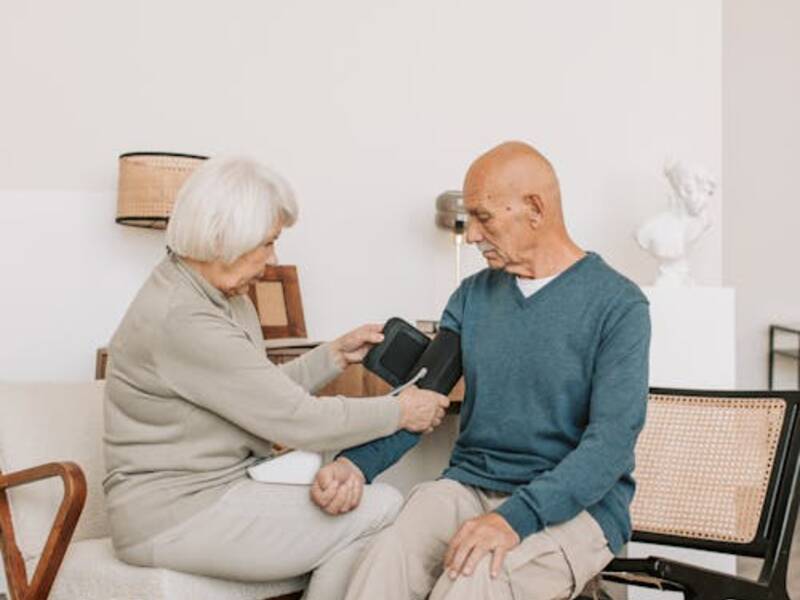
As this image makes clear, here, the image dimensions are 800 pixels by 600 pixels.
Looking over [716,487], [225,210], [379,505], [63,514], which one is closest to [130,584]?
[63,514]

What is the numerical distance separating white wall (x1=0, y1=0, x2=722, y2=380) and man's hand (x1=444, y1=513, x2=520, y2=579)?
203cm

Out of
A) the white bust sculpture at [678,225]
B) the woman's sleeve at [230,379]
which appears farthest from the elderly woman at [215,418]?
the white bust sculpture at [678,225]

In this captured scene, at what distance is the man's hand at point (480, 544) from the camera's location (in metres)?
1.67

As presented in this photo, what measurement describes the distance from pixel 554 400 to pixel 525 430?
8 cm

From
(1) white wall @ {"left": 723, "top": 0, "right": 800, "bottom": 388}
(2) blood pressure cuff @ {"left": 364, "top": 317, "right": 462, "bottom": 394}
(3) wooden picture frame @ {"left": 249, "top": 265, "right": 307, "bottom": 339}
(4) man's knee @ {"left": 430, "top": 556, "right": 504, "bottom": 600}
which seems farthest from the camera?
(1) white wall @ {"left": 723, "top": 0, "right": 800, "bottom": 388}

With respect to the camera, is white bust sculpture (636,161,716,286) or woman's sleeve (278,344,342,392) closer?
woman's sleeve (278,344,342,392)

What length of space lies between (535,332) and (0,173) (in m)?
2.13

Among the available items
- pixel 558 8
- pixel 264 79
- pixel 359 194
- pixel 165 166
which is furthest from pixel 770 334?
pixel 165 166

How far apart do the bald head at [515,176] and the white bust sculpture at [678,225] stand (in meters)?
1.57

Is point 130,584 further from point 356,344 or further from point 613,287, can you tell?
point 613,287

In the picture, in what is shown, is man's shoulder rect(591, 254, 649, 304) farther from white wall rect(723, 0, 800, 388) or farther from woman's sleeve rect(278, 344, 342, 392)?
white wall rect(723, 0, 800, 388)

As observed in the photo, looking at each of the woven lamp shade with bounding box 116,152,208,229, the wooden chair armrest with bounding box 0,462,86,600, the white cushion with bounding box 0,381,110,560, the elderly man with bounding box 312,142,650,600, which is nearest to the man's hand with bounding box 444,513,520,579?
the elderly man with bounding box 312,142,650,600

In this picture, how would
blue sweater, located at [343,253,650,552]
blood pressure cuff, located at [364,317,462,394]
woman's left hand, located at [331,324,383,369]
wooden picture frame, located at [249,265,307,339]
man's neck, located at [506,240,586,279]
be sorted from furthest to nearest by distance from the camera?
wooden picture frame, located at [249,265,307,339] < woman's left hand, located at [331,324,383,369] < blood pressure cuff, located at [364,317,462,394] < man's neck, located at [506,240,586,279] < blue sweater, located at [343,253,650,552]

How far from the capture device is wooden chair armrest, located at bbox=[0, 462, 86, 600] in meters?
1.94
